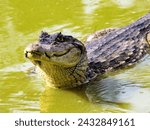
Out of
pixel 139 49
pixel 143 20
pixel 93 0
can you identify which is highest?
pixel 93 0

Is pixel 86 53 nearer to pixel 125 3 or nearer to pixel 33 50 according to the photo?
pixel 33 50

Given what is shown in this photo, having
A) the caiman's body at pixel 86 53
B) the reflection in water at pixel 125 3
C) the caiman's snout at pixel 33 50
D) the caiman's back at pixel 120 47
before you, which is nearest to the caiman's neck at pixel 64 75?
the caiman's body at pixel 86 53

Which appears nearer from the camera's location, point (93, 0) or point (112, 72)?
point (112, 72)

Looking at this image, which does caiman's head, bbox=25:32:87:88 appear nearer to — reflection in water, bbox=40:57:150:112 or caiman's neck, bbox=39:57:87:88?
caiman's neck, bbox=39:57:87:88

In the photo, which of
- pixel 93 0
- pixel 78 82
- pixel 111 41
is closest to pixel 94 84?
pixel 78 82

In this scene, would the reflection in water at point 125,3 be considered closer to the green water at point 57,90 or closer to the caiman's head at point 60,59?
the green water at point 57,90

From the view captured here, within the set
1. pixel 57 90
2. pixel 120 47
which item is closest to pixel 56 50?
pixel 57 90

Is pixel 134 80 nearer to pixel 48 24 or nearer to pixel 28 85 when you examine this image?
pixel 28 85

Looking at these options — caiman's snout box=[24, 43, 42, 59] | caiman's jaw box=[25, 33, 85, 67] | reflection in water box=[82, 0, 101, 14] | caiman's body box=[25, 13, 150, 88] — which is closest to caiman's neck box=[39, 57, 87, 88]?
caiman's body box=[25, 13, 150, 88]
